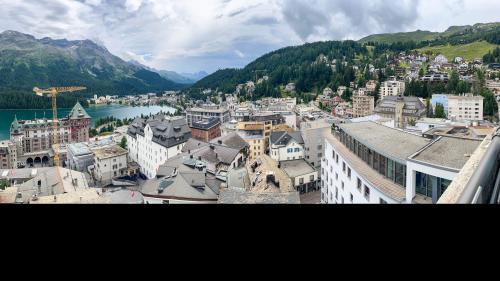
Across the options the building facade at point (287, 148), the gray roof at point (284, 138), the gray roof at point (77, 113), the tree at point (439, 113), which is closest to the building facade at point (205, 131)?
the gray roof at point (284, 138)

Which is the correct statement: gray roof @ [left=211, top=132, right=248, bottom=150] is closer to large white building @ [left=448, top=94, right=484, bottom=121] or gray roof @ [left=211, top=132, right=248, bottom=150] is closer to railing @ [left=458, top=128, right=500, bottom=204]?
large white building @ [left=448, top=94, right=484, bottom=121]


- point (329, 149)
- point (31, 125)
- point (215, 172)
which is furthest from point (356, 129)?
point (31, 125)

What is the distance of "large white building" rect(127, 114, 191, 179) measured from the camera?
11109 millimetres

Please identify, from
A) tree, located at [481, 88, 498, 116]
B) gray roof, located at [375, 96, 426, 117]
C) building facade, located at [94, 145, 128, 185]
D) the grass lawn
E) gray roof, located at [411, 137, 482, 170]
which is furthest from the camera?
the grass lawn

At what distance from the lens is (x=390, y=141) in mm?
3656

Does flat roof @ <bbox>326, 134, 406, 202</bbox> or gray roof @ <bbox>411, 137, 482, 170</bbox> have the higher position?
gray roof @ <bbox>411, 137, 482, 170</bbox>

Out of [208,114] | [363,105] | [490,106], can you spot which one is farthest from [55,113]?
[490,106]

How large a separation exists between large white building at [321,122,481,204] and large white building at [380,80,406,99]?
27.4 ft

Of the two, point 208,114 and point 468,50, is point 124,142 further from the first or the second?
point 468,50

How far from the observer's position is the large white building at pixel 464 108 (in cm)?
802

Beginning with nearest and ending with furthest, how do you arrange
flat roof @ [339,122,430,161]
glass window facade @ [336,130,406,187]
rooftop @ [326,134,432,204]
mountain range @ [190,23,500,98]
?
rooftop @ [326,134,432,204] < glass window facade @ [336,130,406,187] < flat roof @ [339,122,430,161] < mountain range @ [190,23,500,98]

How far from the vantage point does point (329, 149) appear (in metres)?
5.39

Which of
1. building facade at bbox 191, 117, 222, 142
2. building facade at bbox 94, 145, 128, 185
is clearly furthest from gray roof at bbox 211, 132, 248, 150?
building facade at bbox 94, 145, 128, 185
